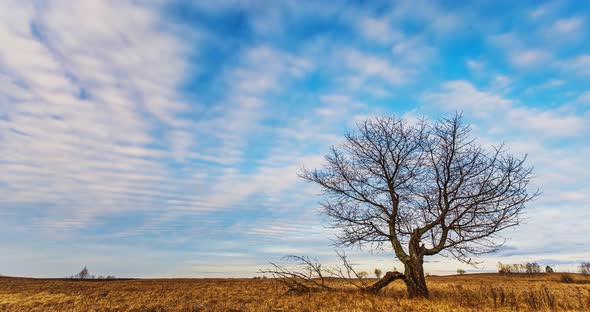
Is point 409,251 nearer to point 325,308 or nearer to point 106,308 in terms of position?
point 325,308

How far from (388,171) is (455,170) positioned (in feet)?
8.92

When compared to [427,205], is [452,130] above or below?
above

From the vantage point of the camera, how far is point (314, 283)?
15.5 m

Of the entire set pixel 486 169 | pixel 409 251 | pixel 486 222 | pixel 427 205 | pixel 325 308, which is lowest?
pixel 325 308

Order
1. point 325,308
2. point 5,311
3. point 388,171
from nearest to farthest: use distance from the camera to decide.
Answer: point 325,308 → point 5,311 → point 388,171

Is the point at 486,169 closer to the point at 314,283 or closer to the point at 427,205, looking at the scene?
the point at 427,205

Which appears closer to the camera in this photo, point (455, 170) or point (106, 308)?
point (106, 308)

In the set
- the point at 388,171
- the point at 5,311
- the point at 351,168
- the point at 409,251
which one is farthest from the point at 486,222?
the point at 5,311

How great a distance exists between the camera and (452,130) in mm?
13422

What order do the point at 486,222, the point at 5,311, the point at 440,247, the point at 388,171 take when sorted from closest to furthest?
the point at 5,311 → the point at 486,222 → the point at 440,247 → the point at 388,171

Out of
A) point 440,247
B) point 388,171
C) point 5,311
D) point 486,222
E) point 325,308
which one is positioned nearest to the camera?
point 325,308

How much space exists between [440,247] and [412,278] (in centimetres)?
171

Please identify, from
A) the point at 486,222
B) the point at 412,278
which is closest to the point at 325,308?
the point at 412,278

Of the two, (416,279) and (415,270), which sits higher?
(415,270)
